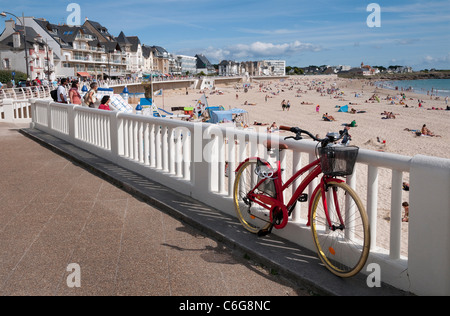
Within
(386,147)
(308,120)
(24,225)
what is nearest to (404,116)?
(308,120)

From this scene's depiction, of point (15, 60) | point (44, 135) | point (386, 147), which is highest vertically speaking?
point (15, 60)

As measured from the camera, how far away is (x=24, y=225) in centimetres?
484

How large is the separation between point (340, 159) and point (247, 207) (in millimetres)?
1585

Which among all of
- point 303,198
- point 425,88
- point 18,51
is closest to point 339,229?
point 303,198

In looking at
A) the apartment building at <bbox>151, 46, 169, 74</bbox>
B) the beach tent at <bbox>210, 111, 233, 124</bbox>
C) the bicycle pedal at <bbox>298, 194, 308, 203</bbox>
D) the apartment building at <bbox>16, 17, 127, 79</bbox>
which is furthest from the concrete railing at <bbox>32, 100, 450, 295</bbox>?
the apartment building at <bbox>151, 46, 169, 74</bbox>

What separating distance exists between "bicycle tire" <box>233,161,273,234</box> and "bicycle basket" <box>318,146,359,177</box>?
1.19 meters

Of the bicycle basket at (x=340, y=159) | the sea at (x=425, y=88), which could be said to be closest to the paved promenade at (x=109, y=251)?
the bicycle basket at (x=340, y=159)

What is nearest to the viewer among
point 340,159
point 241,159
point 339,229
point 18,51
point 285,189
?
point 340,159

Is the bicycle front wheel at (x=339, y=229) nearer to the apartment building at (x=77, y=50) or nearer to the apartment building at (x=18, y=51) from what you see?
the apartment building at (x=18, y=51)

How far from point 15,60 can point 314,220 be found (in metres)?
73.5

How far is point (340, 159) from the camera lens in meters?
3.19

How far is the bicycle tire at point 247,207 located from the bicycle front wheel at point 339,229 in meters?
0.72

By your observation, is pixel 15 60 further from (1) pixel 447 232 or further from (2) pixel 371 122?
(1) pixel 447 232

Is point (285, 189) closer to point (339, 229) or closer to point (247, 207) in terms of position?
point (247, 207)
